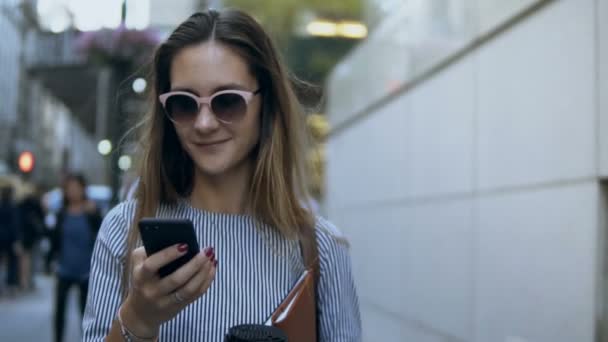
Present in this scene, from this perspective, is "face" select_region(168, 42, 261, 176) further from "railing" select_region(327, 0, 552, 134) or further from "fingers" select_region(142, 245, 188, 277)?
"railing" select_region(327, 0, 552, 134)

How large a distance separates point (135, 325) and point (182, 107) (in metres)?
0.55

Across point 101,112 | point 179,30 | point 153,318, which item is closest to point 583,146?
point 179,30

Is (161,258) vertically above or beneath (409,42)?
beneath

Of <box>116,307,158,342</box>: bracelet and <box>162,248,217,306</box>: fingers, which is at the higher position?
<box>162,248,217,306</box>: fingers

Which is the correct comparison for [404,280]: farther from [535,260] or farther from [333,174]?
[333,174]

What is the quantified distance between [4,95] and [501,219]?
121 feet

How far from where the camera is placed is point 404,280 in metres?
8.20

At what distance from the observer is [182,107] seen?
6.00ft

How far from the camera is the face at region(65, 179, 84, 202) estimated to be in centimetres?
746

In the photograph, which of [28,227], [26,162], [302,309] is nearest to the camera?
[302,309]

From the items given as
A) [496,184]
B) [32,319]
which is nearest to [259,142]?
[496,184]

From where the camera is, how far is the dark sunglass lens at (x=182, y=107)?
1818 millimetres

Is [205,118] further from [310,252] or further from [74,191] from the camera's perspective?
[74,191]

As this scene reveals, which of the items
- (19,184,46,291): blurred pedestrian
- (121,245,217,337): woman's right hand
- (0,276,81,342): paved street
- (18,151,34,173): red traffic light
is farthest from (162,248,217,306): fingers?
(19,184,46,291): blurred pedestrian
